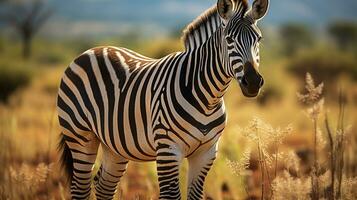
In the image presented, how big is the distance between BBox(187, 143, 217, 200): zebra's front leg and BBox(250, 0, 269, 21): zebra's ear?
1.13 m

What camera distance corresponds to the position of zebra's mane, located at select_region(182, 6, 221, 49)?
5.22 metres

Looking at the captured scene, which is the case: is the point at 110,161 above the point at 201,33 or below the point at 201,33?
below

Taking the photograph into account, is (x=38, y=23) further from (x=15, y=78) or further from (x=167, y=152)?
(x=167, y=152)

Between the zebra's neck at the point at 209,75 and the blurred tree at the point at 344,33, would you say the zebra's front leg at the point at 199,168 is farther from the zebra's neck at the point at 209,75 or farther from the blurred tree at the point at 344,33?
the blurred tree at the point at 344,33

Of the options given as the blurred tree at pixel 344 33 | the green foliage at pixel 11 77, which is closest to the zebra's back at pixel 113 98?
the green foliage at pixel 11 77

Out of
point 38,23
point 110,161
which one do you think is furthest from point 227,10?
point 38,23

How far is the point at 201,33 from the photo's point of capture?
5332 millimetres

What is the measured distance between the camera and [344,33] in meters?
71.4

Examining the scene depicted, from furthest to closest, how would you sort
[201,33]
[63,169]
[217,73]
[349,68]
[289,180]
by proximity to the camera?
1. [349,68]
2. [63,169]
3. [201,33]
4. [217,73]
5. [289,180]

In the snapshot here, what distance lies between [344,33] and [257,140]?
6926cm

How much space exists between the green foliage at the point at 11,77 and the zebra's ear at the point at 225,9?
1866 cm

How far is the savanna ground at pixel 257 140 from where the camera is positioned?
5.03m

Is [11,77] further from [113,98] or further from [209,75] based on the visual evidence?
[209,75]

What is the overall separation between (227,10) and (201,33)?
0.53 metres
